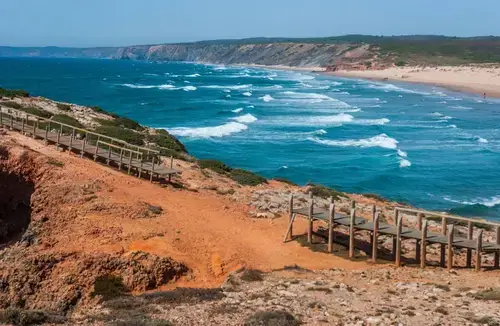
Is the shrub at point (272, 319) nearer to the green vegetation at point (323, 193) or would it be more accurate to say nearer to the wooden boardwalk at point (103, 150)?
the wooden boardwalk at point (103, 150)

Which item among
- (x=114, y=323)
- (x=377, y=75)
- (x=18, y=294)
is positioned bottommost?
(x=18, y=294)

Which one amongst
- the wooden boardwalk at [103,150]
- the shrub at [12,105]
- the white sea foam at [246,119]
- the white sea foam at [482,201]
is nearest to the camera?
the wooden boardwalk at [103,150]

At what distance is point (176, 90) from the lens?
105062 mm

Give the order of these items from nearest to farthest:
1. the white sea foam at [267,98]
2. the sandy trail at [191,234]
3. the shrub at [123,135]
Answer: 1. the sandy trail at [191,234]
2. the shrub at [123,135]
3. the white sea foam at [267,98]

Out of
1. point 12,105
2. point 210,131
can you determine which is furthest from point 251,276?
point 210,131

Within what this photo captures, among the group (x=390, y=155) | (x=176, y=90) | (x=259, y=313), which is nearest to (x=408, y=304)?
(x=259, y=313)

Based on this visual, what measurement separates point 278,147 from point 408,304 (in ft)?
117

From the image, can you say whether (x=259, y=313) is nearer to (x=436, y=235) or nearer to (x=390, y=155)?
(x=436, y=235)

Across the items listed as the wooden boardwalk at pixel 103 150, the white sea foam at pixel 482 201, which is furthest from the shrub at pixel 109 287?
the white sea foam at pixel 482 201

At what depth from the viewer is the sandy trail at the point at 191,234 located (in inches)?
639

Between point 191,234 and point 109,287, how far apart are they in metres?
3.69

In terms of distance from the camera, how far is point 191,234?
697 inches

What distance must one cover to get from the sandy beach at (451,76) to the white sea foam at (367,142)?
42855 millimetres

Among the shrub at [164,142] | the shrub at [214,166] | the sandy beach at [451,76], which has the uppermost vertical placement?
the sandy beach at [451,76]
